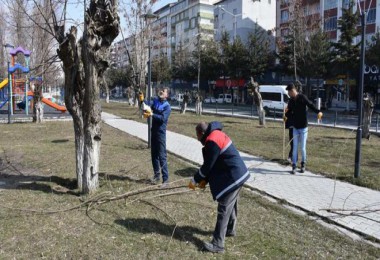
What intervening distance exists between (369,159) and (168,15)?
88.6m

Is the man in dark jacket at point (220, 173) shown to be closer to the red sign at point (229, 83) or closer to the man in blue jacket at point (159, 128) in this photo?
the man in blue jacket at point (159, 128)

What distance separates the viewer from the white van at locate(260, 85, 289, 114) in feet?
94.2

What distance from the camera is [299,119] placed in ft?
26.3

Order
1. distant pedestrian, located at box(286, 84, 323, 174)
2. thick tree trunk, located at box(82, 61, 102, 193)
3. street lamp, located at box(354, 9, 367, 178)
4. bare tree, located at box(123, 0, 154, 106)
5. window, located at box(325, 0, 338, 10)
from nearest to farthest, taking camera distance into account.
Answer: thick tree trunk, located at box(82, 61, 102, 193) → street lamp, located at box(354, 9, 367, 178) → distant pedestrian, located at box(286, 84, 323, 174) → bare tree, located at box(123, 0, 154, 106) → window, located at box(325, 0, 338, 10)

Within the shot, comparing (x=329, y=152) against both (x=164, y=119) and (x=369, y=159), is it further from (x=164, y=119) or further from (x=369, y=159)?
(x=164, y=119)

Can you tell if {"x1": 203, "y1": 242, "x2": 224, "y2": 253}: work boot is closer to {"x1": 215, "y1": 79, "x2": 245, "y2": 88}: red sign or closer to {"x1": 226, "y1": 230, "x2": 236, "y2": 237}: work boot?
{"x1": 226, "y1": 230, "x2": 236, "y2": 237}: work boot

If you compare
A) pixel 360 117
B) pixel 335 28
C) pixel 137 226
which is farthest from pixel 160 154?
pixel 335 28

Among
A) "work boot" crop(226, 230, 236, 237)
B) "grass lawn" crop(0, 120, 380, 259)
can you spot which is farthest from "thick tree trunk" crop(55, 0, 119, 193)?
"work boot" crop(226, 230, 236, 237)

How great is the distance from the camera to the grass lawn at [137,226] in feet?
14.1

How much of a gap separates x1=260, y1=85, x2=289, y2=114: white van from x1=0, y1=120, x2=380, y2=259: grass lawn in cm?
2208

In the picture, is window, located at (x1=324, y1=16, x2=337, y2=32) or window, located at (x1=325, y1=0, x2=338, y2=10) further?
window, located at (x1=324, y1=16, x2=337, y2=32)

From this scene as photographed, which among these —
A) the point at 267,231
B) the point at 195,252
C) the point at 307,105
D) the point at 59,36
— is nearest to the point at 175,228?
the point at 195,252

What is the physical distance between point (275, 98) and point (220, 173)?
26.3 meters

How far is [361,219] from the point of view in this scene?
541 cm
